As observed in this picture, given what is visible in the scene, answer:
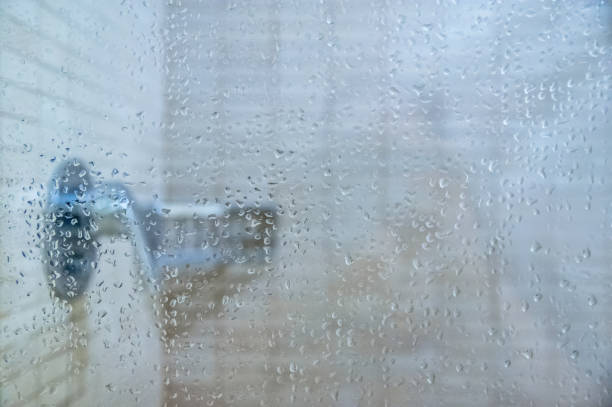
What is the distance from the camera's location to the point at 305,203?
806 mm

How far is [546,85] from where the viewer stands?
76 centimetres

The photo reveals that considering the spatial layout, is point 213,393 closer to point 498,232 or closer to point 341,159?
point 341,159

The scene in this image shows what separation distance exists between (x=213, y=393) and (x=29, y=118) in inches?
26.9

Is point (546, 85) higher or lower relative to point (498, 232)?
higher

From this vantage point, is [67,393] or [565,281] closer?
[565,281]

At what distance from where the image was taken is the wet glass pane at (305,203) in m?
0.75

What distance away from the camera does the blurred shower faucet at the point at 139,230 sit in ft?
2.68

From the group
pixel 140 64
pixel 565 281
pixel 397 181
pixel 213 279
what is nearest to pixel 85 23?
pixel 140 64

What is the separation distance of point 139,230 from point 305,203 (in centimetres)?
34

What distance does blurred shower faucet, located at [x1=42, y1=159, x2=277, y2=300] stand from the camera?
0.82 meters

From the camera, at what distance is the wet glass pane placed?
753 mm

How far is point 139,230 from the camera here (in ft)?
2.76

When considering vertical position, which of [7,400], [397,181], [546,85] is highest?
[546,85]

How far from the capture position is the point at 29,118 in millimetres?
888
